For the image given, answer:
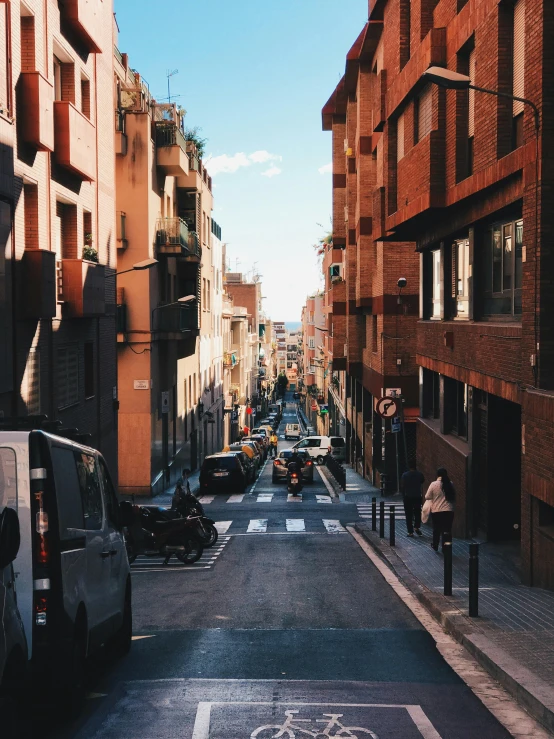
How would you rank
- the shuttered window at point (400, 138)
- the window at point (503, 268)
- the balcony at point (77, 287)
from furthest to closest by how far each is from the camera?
the shuttered window at point (400, 138) < the balcony at point (77, 287) < the window at point (503, 268)

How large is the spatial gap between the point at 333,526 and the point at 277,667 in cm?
1545

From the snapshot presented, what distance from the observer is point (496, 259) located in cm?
1773

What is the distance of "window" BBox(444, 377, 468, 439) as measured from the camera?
21344 millimetres

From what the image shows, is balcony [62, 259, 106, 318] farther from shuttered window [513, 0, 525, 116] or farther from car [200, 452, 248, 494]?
car [200, 452, 248, 494]

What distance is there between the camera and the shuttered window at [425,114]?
21141 millimetres

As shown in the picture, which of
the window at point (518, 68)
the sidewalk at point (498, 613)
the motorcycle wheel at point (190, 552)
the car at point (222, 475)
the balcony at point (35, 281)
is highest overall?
the window at point (518, 68)

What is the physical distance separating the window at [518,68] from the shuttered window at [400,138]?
8.88 m

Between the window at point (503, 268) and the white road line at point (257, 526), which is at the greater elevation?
the window at point (503, 268)

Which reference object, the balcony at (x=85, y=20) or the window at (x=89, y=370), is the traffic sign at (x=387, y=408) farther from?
the balcony at (x=85, y=20)

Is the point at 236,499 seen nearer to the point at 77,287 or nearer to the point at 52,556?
the point at 77,287

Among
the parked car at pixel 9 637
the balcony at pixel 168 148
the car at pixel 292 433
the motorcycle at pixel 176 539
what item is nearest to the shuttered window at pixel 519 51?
the motorcycle at pixel 176 539

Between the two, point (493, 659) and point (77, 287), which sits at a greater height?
point (77, 287)

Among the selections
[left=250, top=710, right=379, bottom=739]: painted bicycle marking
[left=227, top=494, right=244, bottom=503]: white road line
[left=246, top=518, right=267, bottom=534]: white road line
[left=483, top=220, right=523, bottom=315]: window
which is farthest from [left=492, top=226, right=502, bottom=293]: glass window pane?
[left=227, top=494, right=244, bottom=503]: white road line

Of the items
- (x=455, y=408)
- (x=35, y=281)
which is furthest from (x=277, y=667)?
(x=455, y=408)
